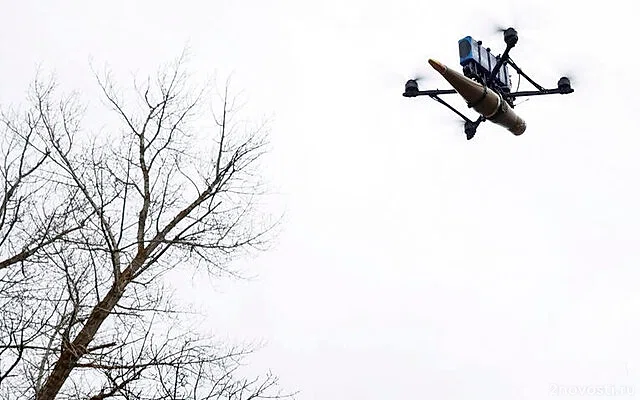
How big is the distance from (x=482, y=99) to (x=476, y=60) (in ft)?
1.79

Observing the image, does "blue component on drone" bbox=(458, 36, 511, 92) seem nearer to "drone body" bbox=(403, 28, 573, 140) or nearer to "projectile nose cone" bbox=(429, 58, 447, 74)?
"drone body" bbox=(403, 28, 573, 140)

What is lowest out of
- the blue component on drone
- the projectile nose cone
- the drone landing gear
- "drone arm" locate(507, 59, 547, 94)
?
the projectile nose cone

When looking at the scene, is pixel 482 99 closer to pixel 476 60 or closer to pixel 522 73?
pixel 476 60

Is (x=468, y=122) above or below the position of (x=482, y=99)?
above

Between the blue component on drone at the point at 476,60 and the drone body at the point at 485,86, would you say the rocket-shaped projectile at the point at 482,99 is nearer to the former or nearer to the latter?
the drone body at the point at 485,86

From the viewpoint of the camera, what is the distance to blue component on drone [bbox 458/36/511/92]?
360 inches

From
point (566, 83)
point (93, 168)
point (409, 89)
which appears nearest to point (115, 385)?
point (93, 168)

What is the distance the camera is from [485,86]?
29.6ft

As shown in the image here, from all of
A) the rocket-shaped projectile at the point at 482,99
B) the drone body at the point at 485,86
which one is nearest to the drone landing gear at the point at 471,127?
the drone body at the point at 485,86

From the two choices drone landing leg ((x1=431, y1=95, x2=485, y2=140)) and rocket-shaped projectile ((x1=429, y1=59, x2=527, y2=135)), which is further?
drone landing leg ((x1=431, y1=95, x2=485, y2=140))

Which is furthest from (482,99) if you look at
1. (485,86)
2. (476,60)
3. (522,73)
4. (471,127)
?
(522,73)

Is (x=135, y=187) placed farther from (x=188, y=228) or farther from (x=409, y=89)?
(x=409, y=89)

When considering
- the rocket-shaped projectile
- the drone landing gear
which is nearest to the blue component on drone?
the rocket-shaped projectile

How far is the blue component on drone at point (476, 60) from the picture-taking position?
30.0ft
